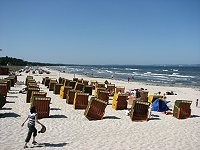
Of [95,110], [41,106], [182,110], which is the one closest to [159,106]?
[182,110]

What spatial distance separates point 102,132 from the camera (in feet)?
43.5

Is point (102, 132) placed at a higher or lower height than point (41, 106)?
lower

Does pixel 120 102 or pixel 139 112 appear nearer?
pixel 139 112

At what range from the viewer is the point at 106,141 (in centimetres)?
1173

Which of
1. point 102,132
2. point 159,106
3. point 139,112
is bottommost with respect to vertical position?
point 102,132

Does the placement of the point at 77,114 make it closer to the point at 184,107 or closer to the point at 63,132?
the point at 63,132

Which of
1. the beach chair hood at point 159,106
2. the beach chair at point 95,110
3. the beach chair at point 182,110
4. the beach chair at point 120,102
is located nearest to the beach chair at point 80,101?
the beach chair at point 120,102

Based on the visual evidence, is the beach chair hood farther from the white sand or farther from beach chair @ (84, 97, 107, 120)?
beach chair @ (84, 97, 107, 120)

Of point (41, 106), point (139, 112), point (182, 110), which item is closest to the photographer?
point (41, 106)

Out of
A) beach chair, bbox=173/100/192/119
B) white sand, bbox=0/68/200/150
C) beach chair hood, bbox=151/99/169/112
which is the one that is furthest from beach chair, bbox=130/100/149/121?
beach chair hood, bbox=151/99/169/112

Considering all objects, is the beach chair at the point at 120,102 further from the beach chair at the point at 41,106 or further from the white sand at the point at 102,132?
the beach chair at the point at 41,106

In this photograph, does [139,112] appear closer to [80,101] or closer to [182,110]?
[182,110]

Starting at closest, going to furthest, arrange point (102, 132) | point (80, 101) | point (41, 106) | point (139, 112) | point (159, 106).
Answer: point (102, 132) < point (41, 106) < point (139, 112) < point (80, 101) < point (159, 106)

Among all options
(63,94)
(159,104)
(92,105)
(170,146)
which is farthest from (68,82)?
(170,146)
